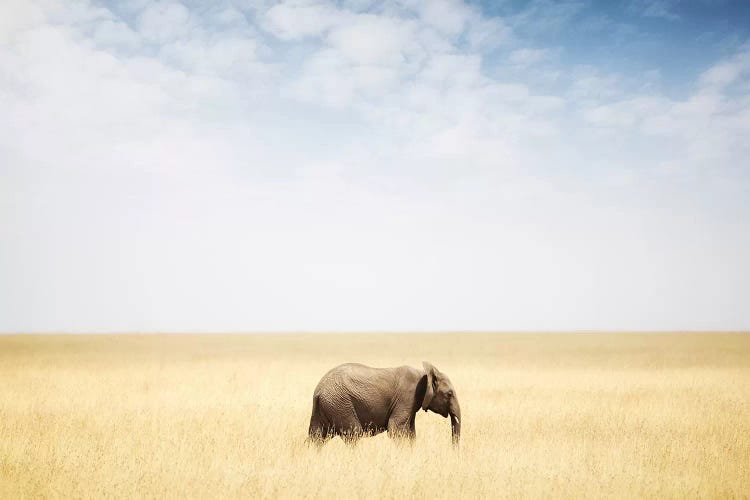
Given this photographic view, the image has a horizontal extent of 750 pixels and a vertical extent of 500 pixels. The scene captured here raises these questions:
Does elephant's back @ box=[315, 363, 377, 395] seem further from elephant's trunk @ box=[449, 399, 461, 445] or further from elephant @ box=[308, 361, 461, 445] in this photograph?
elephant's trunk @ box=[449, 399, 461, 445]

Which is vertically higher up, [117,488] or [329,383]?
[329,383]

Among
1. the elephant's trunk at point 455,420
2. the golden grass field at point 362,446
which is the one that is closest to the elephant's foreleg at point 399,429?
the golden grass field at point 362,446

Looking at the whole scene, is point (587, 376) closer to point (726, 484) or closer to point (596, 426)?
point (596, 426)

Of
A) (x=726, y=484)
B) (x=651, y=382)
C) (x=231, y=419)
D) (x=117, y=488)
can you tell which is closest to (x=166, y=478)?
(x=117, y=488)

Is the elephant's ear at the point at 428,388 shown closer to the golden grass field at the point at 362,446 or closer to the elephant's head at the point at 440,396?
the elephant's head at the point at 440,396

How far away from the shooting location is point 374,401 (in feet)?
35.8

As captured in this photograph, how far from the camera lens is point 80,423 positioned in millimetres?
13969

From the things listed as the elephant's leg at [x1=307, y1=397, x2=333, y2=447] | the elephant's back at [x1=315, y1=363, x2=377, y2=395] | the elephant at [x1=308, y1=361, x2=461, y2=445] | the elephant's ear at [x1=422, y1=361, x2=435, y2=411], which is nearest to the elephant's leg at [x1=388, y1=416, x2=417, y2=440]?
the elephant at [x1=308, y1=361, x2=461, y2=445]

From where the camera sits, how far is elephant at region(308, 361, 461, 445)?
10750 mm

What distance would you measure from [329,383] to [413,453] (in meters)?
1.97

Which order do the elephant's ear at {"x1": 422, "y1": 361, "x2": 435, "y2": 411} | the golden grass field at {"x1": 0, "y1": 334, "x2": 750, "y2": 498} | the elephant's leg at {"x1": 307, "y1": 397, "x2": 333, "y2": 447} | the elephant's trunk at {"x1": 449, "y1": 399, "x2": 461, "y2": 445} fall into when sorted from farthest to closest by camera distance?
the elephant's trunk at {"x1": 449, "y1": 399, "x2": 461, "y2": 445} < the elephant's ear at {"x1": 422, "y1": 361, "x2": 435, "y2": 411} < the elephant's leg at {"x1": 307, "y1": 397, "x2": 333, "y2": 447} < the golden grass field at {"x1": 0, "y1": 334, "x2": 750, "y2": 498}

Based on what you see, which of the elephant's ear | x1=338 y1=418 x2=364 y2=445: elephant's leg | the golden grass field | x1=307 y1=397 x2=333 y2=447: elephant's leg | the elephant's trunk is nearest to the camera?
the golden grass field

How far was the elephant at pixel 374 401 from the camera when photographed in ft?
35.3

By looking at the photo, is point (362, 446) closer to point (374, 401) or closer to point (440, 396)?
point (374, 401)
